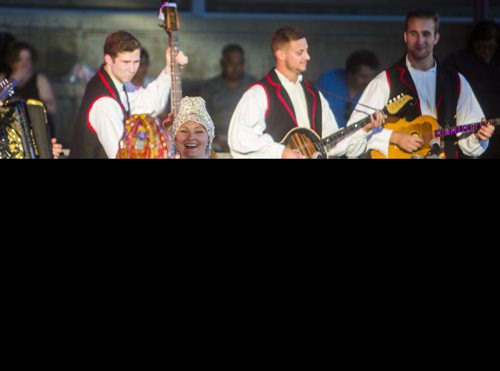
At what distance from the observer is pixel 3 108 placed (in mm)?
3891

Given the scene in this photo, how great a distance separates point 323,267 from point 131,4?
2654 mm

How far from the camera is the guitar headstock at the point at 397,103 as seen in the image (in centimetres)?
427

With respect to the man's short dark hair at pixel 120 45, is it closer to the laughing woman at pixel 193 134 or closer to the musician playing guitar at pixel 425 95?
the laughing woman at pixel 193 134

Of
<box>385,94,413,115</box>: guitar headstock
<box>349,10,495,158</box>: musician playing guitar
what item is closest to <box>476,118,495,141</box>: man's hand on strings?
<box>349,10,495,158</box>: musician playing guitar

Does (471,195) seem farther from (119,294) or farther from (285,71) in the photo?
(285,71)

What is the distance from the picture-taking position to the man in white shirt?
13.8 feet

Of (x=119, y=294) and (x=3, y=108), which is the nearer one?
(x=119, y=294)

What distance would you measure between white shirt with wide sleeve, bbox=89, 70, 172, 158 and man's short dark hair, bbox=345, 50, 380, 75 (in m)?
0.86

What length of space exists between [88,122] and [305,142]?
3.15 ft

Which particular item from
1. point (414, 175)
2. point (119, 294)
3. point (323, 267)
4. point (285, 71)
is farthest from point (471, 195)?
point (285, 71)

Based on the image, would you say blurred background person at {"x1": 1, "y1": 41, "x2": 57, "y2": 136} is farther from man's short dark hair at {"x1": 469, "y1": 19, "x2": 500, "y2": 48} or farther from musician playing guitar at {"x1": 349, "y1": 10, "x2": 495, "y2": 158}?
man's short dark hair at {"x1": 469, "y1": 19, "x2": 500, "y2": 48}

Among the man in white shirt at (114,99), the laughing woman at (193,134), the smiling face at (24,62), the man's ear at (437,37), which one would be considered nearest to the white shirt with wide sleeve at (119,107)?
the man in white shirt at (114,99)

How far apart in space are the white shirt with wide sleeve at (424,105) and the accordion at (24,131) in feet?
4.29

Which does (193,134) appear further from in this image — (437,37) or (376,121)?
Result: (437,37)
